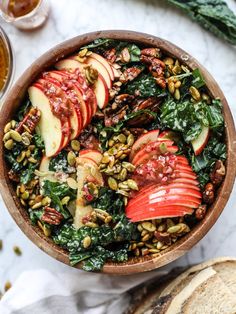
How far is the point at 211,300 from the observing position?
3027 millimetres

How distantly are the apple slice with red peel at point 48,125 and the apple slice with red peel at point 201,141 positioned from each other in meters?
0.58

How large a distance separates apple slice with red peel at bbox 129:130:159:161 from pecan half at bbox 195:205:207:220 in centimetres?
36

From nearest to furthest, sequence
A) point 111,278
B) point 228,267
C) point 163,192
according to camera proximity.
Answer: point 163,192
point 228,267
point 111,278

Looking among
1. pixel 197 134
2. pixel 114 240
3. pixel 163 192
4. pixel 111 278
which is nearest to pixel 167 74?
pixel 197 134

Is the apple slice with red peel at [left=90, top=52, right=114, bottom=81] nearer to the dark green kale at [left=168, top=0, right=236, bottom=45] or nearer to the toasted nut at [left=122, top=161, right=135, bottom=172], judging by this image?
the toasted nut at [left=122, top=161, right=135, bottom=172]

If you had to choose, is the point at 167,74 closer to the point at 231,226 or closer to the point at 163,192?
the point at 163,192

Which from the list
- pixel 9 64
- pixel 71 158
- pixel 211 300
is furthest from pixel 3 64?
pixel 211 300

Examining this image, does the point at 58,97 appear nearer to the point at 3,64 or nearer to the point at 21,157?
the point at 21,157

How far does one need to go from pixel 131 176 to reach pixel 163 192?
181 millimetres

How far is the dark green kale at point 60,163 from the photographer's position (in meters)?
3.06

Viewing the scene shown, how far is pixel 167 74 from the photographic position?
10.0 feet

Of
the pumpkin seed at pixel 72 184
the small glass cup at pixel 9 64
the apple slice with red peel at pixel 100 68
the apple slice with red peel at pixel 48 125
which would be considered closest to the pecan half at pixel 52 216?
the pumpkin seed at pixel 72 184

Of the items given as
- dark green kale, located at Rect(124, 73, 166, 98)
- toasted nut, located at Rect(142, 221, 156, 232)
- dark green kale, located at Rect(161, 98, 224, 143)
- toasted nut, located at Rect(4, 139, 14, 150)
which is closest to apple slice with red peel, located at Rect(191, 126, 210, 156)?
dark green kale, located at Rect(161, 98, 224, 143)

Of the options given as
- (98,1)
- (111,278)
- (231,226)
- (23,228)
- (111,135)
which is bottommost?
(111,278)
